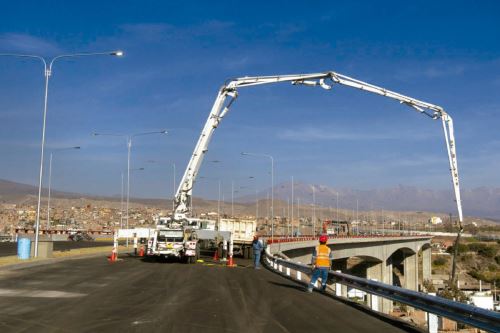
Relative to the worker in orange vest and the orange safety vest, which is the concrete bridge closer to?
the worker in orange vest

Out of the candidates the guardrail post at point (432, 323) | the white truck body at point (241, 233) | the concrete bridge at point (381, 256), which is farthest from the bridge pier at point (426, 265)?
the guardrail post at point (432, 323)

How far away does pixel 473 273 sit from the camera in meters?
108

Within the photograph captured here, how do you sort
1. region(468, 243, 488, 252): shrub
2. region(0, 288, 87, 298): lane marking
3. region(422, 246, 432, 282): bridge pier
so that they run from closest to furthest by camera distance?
region(0, 288, 87, 298): lane marking, region(422, 246, 432, 282): bridge pier, region(468, 243, 488, 252): shrub

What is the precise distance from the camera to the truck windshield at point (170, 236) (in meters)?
31.7

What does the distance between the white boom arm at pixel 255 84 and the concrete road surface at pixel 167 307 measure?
13.7 metres

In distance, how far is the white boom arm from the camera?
35312 millimetres

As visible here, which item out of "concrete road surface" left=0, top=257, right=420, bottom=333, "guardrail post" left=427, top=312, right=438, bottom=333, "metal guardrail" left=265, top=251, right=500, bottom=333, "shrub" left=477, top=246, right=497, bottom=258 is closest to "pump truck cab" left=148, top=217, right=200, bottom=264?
"concrete road surface" left=0, top=257, right=420, bottom=333

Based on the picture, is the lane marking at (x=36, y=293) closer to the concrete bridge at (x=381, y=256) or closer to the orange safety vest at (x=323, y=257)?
the orange safety vest at (x=323, y=257)

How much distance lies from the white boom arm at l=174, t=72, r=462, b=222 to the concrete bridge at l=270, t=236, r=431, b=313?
22.2m

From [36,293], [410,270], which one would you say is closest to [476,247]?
[410,270]

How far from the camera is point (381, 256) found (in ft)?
321

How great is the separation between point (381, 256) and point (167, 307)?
88993 millimetres

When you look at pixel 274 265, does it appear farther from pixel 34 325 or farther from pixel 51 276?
pixel 34 325

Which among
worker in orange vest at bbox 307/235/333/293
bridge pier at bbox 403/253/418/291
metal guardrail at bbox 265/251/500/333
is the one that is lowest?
bridge pier at bbox 403/253/418/291
